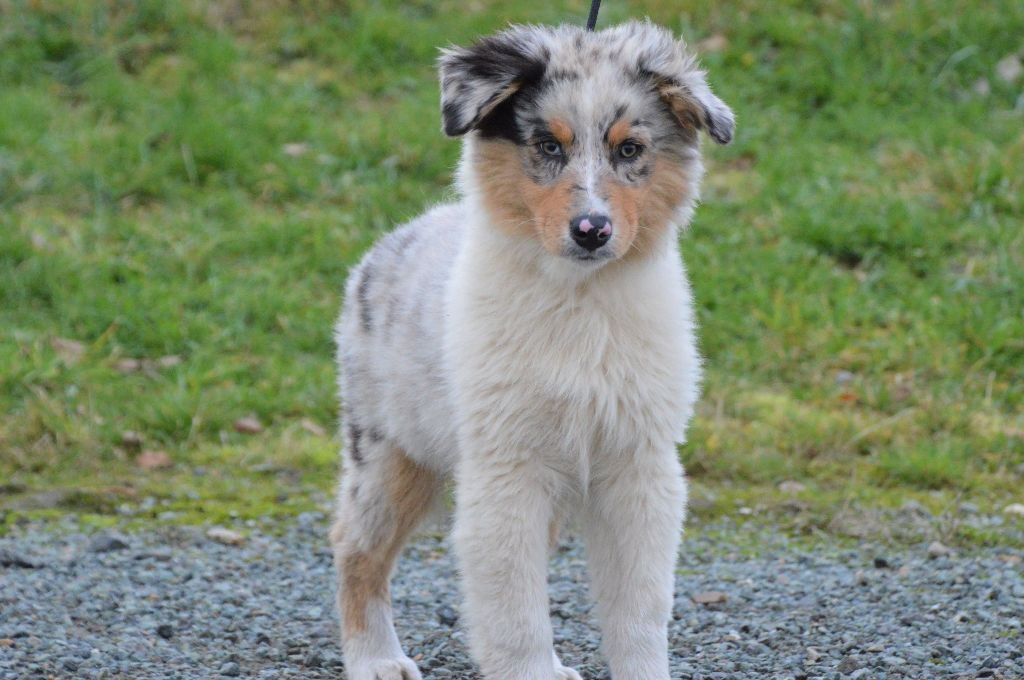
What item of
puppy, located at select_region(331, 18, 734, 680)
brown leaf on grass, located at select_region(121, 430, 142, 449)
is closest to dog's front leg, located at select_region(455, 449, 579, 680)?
puppy, located at select_region(331, 18, 734, 680)

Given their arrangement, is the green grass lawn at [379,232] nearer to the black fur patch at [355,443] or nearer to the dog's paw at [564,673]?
the black fur patch at [355,443]

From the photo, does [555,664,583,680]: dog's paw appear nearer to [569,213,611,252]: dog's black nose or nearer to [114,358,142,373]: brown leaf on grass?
[569,213,611,252]: dog's black nose

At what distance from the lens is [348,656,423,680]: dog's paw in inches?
192

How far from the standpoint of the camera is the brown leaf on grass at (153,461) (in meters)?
7.06

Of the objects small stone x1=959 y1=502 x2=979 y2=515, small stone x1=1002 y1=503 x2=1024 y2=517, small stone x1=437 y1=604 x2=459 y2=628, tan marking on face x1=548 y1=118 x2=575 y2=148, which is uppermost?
tan marking on face x1=548 y1=118 x2=575 y2=148

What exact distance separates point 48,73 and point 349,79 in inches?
83.0

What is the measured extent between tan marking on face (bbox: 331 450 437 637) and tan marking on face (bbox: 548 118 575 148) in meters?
1.34

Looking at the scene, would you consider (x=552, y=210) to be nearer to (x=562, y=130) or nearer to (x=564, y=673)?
(x=562, y=130)

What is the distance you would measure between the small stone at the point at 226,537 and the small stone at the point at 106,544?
1.22 ft

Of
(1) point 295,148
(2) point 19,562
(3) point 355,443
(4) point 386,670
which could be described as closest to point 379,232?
(1) point 295,148

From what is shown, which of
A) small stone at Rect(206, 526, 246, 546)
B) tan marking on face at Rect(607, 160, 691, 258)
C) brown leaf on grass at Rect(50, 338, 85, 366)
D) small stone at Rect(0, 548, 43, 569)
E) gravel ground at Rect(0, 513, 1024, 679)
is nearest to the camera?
tan marking on face at Rect(607, 160, 691, 258)

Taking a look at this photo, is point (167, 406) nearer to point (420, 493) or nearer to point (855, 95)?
point (420, 493)

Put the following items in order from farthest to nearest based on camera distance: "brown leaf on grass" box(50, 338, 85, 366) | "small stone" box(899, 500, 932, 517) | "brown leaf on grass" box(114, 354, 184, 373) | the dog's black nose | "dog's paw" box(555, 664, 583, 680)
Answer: "brown leaf on grass" box(114, 354, 184, 373) → "brown leaf on grass" box(50, 338, 85, 366) → "small stone" box(899, 500, 932, 517) → "dog's paw" box(555, 664, 583, 680) → the dog's black nose

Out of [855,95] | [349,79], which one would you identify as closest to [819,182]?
[855,95]
